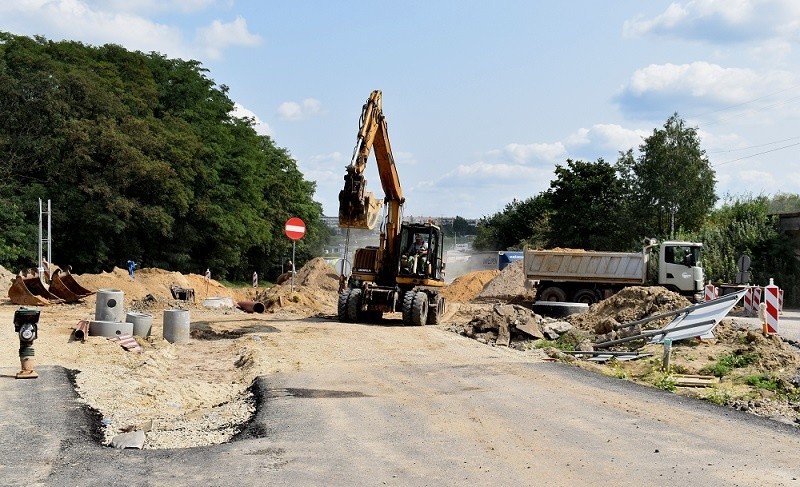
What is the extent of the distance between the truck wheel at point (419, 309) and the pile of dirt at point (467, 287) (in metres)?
20.4

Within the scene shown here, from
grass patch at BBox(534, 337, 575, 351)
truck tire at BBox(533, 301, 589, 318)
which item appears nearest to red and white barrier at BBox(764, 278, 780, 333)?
grass patch at BBox(534, 337, 575, 351)

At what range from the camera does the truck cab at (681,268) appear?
115 ft

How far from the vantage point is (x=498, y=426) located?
33.5ft

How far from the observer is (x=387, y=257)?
26.4 m

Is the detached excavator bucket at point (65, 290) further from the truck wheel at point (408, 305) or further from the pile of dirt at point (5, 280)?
the truck wheel at point (408, 305)

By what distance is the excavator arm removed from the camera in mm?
23141

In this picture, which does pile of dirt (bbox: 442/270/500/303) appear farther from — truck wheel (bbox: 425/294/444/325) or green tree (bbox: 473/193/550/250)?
green tree (bbox: 473/193/550/250)

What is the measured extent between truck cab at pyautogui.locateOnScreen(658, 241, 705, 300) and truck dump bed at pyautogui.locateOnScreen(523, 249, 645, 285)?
928mm

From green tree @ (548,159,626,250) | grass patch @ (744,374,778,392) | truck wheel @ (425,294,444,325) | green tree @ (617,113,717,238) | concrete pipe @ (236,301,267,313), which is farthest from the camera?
green tree @ (548,159,626,250)

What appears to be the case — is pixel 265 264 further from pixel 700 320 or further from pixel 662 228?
pixel 700 320

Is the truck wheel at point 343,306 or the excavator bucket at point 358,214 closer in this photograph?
the excavator bucket at point 358,214

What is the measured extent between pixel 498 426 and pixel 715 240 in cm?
3821

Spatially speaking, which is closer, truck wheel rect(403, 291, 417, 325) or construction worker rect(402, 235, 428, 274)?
truck wheel rect(403, 291, 417, 325)

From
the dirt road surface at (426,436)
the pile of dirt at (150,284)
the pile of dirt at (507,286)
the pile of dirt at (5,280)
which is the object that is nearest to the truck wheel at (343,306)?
the pile of dirt at (150,284)
